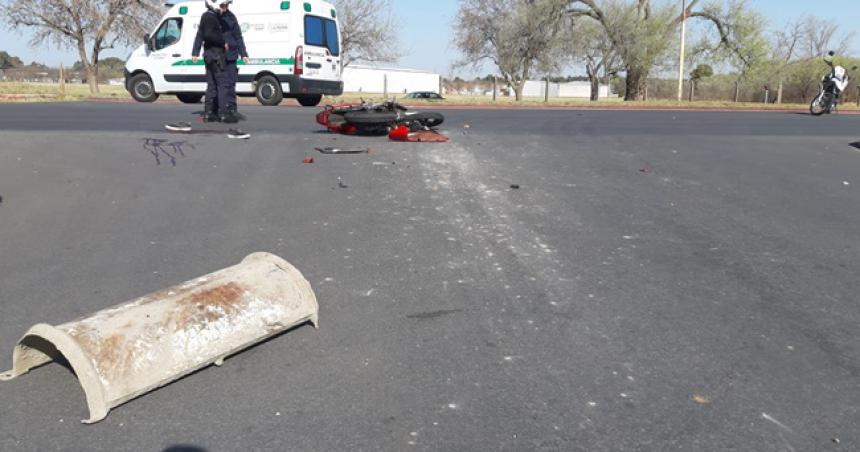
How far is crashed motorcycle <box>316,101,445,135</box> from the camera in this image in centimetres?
898

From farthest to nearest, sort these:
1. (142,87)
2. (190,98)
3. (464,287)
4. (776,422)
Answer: (190,98) → (142,87) → (464,287) → (776,422)

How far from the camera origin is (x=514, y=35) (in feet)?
132

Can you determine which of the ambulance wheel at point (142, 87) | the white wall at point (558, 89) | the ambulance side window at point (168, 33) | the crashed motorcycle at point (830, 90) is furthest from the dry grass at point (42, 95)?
the white wall at point (558, 89)

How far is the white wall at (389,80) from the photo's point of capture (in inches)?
3059

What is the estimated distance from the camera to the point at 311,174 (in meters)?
6.90

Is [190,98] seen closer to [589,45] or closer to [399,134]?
[399,134]

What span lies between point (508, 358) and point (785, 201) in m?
4.64

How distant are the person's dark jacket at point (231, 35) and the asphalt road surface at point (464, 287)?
6.67 feet

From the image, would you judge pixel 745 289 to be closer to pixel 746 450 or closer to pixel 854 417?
pixel 854 417

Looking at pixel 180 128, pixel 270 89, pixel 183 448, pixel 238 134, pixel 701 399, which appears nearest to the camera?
pixel 183 448

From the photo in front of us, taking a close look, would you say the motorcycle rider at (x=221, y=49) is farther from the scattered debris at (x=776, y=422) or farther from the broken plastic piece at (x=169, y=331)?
the scattered debris at (x=776, y=422)

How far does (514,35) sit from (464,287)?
38481mm

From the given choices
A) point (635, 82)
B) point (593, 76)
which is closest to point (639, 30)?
point (635, 82)

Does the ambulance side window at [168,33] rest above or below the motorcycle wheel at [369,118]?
above
